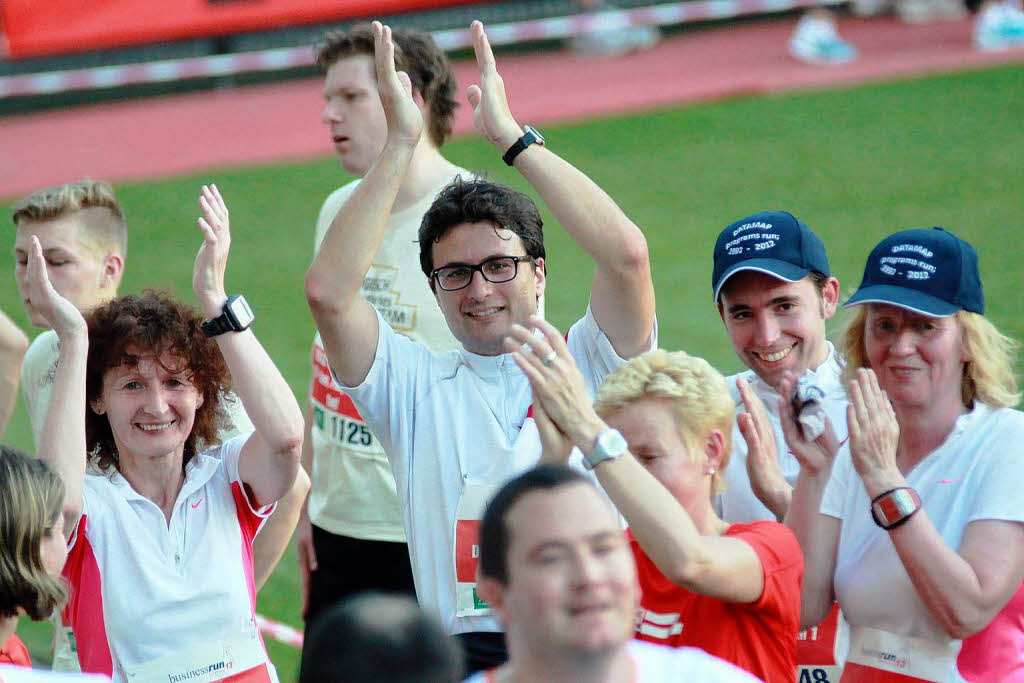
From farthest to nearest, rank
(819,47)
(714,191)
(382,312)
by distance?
1. (819,47)
2. (714,191)
3. (382,312)

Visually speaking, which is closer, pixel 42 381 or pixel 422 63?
pixel 42 381

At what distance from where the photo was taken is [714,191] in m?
13.0

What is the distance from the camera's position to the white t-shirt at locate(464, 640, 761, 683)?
2.77m

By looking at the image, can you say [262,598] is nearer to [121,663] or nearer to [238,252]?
[121,663]

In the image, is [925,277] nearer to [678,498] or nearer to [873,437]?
[873,437]

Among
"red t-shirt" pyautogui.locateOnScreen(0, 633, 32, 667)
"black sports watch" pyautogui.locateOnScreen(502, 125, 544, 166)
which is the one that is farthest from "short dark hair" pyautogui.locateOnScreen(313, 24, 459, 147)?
"red t-shirt" pyautogui.locateOnScreen(0, 633, 32, 667)

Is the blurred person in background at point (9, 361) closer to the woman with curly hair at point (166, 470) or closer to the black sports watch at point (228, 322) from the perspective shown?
the woman with curly hair at point (166, 470)

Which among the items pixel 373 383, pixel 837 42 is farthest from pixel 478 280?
pixel 837 42

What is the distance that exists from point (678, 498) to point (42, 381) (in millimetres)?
2337

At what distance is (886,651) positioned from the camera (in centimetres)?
356

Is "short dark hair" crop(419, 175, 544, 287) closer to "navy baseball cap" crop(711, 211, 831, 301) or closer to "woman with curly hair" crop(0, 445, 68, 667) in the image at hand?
"navy baseball cap" crop(711, 211, 831, 301)

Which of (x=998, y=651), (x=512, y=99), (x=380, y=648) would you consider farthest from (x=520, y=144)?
(x=512, y=99)

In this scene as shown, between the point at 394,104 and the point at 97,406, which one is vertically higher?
the point at 394,104

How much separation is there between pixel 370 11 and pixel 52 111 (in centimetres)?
426
